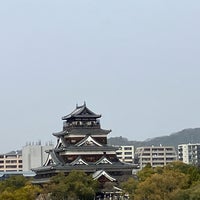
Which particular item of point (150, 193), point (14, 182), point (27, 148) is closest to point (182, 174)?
point (150, 193)

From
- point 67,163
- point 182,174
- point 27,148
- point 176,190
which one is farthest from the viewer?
point 27,148

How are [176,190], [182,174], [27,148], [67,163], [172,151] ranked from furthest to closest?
[172,151] < [27,148] < [67,163] < [182,174] < [176,190]

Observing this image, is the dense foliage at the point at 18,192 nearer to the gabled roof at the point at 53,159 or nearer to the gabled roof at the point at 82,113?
the gabled roof at the point at 53,159

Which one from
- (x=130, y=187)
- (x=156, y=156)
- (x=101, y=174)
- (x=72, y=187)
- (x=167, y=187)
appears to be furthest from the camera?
(x=156, y=156)

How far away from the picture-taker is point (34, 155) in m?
116

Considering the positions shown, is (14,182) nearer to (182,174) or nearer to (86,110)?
(86,110)

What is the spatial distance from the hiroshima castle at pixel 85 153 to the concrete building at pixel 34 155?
160ft

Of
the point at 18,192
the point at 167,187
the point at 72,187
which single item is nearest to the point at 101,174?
the point at 72,187

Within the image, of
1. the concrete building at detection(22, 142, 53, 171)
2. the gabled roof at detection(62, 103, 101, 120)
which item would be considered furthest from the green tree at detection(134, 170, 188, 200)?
the concrete building at detection(22, 142, 53, 171)

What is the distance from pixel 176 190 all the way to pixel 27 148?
72.8 meters

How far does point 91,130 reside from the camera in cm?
6469

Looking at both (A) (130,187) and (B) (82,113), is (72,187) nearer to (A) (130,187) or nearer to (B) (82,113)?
(A) (130,187)

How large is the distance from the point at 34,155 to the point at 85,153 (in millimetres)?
54082

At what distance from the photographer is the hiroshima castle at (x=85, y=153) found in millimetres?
61781
